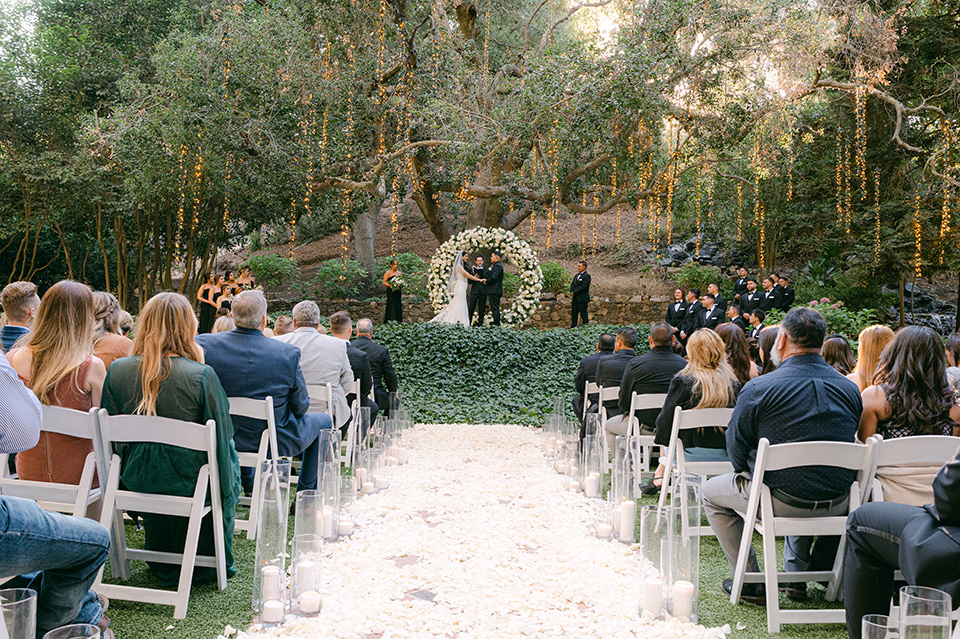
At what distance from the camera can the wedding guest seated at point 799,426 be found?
297 cm

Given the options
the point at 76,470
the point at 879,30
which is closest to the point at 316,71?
the point at 879,30

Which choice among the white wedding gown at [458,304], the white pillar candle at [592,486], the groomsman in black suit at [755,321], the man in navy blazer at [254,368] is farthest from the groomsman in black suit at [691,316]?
the man in navy blazer at [254,368]

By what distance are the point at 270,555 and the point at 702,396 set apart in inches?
101

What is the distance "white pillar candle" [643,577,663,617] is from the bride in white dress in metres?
9.43

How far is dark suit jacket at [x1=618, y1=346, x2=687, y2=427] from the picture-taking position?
511 centimetres

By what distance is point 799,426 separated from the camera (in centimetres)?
304

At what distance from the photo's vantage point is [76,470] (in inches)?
122

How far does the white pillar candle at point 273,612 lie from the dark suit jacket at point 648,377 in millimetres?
3094

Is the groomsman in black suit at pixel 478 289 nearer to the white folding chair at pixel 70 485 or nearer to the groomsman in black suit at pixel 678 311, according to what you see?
the groomsman in black suit at pixel 678 311

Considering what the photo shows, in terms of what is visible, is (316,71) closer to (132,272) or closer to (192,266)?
(192,266)

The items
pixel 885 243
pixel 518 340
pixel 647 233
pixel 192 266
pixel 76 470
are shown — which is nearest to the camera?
pixel 76 470

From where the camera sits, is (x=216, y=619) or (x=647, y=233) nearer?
(x=216, y=619)

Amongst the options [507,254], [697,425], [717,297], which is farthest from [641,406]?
[507,254]

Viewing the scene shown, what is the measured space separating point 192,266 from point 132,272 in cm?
356
